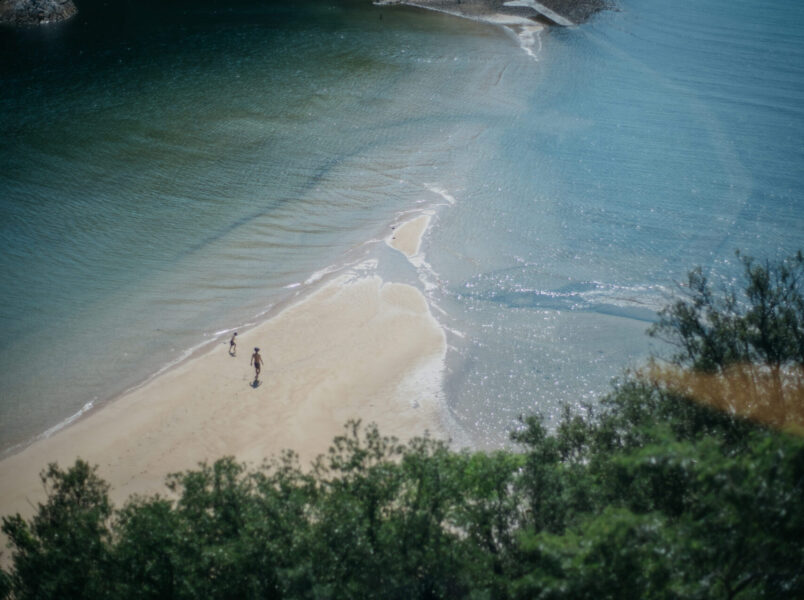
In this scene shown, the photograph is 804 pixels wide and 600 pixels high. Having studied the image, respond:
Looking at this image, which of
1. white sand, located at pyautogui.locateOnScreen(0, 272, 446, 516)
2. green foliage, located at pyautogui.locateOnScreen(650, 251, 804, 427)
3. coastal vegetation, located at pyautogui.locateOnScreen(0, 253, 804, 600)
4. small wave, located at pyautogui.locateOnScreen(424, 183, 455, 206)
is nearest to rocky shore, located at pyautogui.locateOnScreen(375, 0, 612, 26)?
small wave, located at pyautogui.locateOnScreen(424, 183, 455, 206)

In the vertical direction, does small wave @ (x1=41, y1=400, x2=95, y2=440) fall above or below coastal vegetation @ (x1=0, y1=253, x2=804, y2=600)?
below

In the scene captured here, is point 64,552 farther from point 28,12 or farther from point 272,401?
point 28,12

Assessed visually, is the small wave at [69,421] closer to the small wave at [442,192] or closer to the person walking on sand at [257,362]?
the person walking on sand at [257,362]

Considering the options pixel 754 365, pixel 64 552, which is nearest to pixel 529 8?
pixel 754 365

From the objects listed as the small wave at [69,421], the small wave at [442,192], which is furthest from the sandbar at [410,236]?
the small wave at [69,421]

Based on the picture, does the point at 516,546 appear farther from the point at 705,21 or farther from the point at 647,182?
the point at 705,21

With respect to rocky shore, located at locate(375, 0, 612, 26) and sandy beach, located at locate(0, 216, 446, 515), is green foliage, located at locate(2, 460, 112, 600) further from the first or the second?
rocky shore, located at locate(375, 0, 612, 26)
